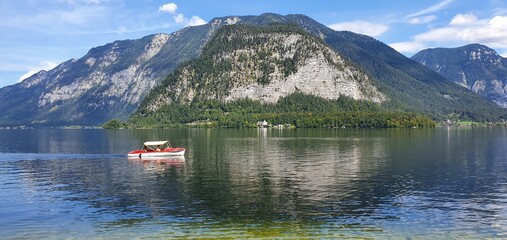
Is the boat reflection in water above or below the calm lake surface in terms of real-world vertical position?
above

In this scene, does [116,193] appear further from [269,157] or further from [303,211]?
[269,157]

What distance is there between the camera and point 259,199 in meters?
59.0

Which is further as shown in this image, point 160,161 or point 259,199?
point 160,161

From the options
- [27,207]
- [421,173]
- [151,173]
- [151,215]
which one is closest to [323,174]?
[421,173]

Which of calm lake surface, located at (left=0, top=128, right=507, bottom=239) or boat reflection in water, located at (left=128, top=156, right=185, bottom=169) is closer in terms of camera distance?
calm lake surface, located at (left=0, top=128, right=507, bottom=239)

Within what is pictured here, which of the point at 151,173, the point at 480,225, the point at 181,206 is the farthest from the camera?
the point at 151,173

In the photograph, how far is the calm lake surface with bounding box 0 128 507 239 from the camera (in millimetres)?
44812

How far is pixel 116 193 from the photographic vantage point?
215 ft

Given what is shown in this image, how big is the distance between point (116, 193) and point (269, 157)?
5217cm

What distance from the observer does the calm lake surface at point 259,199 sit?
1764 inches

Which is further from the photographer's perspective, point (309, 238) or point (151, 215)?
point (151, 215)

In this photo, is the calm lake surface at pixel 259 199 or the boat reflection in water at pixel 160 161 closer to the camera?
the calm lake surface at pixel 259 199

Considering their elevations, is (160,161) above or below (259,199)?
above

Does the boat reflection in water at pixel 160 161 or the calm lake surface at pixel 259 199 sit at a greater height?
the boat reflection in water at pixel 160 161
